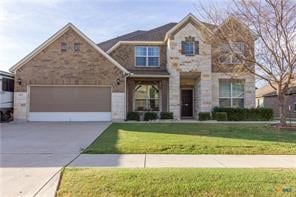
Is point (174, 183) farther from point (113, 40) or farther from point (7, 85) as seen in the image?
point (113, 40)

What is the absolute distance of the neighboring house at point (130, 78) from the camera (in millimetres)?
24328

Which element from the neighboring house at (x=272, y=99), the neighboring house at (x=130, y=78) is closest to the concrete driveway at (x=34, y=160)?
the neighboring house at (x=130, y=78)

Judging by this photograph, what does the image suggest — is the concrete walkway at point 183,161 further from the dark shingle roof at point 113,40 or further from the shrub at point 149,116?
the dark shingle roof at point 113,40

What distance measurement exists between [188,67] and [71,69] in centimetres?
819

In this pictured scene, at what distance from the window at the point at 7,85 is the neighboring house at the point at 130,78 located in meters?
0.67

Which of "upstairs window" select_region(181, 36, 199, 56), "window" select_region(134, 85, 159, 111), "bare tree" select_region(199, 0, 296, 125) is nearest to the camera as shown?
"bare tree" select_region(199, 0, 296, 125)

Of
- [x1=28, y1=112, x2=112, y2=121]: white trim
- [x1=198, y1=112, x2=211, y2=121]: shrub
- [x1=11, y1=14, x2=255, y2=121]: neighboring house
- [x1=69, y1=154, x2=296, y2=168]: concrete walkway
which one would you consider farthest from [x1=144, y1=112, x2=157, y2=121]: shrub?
[x1=69, y1=154, x2=296, y2=168]: concrete walkway

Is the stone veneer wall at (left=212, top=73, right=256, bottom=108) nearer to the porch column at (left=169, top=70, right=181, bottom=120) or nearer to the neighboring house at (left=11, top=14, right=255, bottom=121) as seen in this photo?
the neighboring house at (left=11, top=14, right=255, bottom=121)

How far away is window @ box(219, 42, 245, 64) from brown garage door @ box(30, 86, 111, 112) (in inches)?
316

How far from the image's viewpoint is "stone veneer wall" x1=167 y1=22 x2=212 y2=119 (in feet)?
86.1

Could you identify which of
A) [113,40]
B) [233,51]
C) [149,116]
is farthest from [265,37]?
[113,40]

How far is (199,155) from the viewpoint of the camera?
35.2 ft

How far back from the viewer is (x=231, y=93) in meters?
27.4

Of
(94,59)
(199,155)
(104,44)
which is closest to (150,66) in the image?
(94,59)
